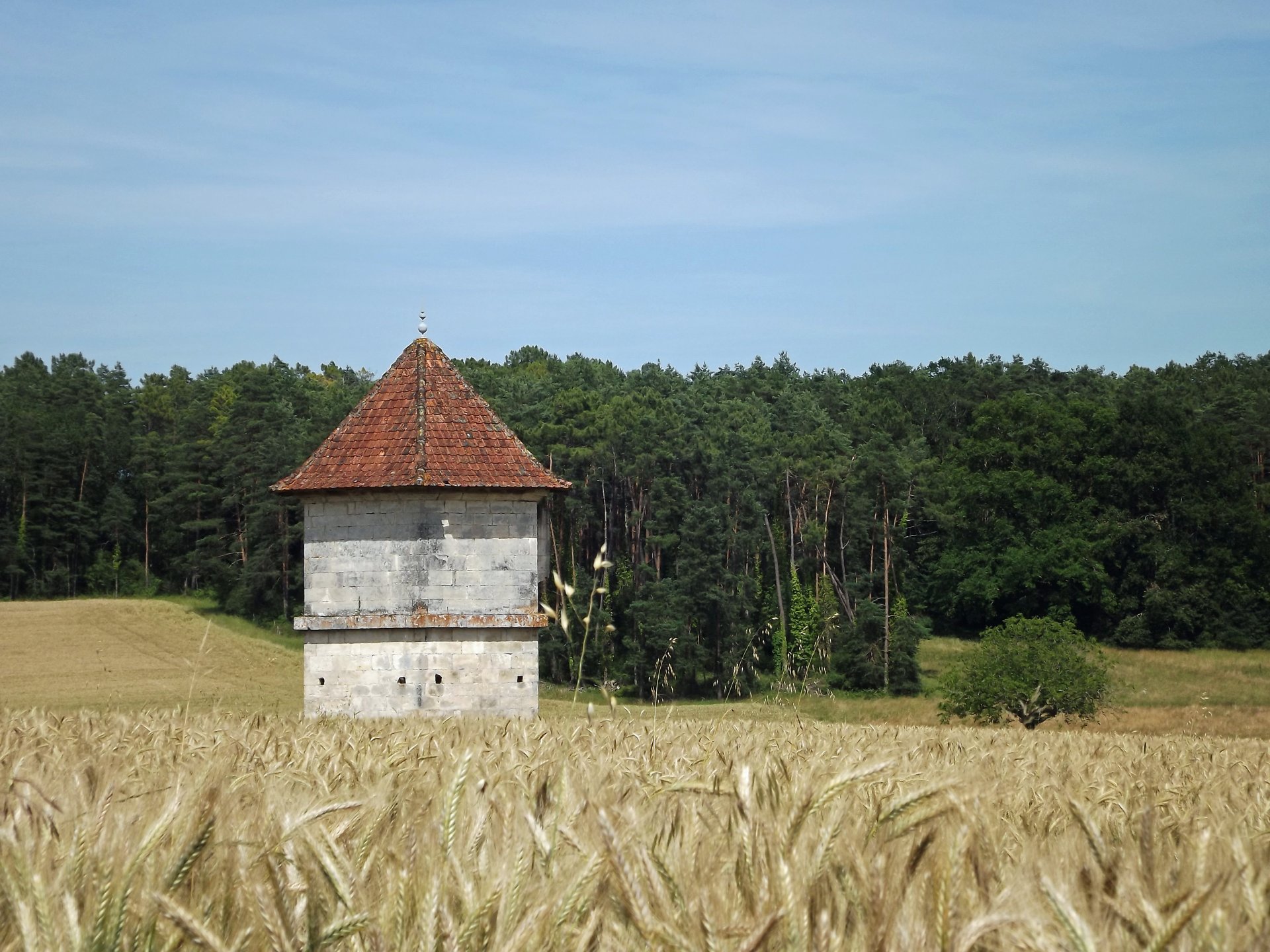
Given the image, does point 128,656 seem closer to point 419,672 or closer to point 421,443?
point 421,443

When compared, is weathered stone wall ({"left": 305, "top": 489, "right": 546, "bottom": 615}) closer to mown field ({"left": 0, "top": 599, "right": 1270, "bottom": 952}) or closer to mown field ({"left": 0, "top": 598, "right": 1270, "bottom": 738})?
mown field ({"left": 0, "top": 598, "right": 1270, "bottom": 738})

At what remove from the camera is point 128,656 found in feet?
168

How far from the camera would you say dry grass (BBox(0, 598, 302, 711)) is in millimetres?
39688

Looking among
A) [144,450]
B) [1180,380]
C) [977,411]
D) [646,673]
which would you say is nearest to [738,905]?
[646,673]

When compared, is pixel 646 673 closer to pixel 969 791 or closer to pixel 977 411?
pixel 977 411

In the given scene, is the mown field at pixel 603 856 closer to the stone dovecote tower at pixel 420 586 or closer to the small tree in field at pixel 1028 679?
the stone dovecote tower at pixel 420 586

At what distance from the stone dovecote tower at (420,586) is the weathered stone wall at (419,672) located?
0.06 ft

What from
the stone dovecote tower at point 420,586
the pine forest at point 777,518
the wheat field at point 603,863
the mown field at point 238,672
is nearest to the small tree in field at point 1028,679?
the mown field at point 238,672

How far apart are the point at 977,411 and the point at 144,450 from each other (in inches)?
2163

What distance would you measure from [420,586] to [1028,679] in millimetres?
21964

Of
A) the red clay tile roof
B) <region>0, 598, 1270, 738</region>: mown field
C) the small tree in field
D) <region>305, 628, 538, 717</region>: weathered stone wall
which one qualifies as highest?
the red clay tile roof

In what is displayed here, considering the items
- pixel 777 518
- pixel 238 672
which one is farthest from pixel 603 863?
pixel 777 518

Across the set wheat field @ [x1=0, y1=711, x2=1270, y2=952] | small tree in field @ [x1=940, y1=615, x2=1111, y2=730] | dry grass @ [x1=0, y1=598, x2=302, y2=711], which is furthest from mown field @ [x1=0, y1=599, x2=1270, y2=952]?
dry grass @ [x1=0, y1=598, x2=302, y2=711]

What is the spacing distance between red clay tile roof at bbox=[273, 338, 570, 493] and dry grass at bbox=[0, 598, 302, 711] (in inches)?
622
